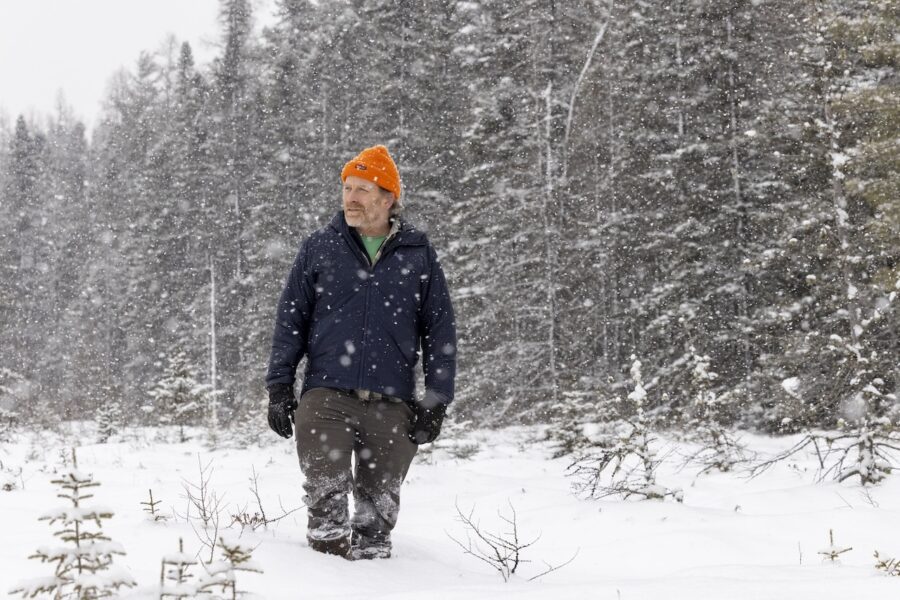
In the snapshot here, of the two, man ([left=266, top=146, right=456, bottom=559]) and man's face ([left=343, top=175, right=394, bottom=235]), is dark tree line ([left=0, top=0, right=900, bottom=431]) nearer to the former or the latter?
man ([left=266, top=146, right=456, bottom=559])

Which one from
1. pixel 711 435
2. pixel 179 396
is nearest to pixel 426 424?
pixel 711 435

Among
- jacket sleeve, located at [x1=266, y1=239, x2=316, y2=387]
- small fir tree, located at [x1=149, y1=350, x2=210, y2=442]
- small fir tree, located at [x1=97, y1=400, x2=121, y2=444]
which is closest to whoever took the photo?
jacket sleeve, located at [x1=266, y1=239, x2=316, y2=387]

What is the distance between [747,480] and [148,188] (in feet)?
106

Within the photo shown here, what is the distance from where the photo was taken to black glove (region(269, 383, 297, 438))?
14.6 ft

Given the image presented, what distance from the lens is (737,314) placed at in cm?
1817

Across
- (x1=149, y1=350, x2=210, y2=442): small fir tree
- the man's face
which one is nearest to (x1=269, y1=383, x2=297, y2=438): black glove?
the man's face

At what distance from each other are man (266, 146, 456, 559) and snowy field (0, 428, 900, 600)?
1.05 ft

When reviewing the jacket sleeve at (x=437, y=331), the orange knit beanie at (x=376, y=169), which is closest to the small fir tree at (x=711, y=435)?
the jacket sleeve at (x=437, y=331)

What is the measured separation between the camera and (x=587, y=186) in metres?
23.2

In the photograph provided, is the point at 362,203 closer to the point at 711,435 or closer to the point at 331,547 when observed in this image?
the point at 331,547

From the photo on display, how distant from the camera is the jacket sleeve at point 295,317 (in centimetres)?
453

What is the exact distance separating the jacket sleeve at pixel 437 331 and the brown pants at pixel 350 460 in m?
0.30

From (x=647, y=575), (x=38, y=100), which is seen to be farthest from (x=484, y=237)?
(x=38, y=100)

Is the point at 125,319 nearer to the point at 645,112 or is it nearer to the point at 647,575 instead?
the point at 645,112
